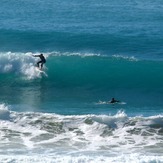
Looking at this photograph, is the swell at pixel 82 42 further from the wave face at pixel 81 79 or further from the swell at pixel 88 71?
the swell at pixel 88 71

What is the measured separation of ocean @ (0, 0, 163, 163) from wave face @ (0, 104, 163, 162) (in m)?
0.03

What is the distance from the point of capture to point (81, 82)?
2777cm

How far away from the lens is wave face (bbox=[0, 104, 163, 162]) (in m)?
19.4

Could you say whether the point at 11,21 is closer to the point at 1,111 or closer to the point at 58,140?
the point at 1,111

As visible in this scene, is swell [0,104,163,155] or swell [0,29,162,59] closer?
swell [0,104,163,155]

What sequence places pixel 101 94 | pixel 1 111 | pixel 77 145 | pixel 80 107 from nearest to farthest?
pixel 77 145 → pixel 1 111 → pixel 80 107 → pixel 101 94

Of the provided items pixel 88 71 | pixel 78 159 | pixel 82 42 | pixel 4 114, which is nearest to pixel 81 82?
pixel 88 71

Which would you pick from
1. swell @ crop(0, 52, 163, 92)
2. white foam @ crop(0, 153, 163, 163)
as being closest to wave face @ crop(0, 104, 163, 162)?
white foam @ crop(0, 153, 163, 163)

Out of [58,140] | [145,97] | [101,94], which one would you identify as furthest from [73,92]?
[58,140]

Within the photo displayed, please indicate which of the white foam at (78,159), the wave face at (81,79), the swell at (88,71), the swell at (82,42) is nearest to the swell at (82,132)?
the white foam at (78,159)

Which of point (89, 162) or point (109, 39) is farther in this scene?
point (109, 39)

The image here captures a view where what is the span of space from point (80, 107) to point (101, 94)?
205 centimetres

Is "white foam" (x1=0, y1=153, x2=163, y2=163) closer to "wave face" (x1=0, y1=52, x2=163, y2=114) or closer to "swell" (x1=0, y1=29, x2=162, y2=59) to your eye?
"wave face" (x1=0, y1=52, x2=163, y2=114)

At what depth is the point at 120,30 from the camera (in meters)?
36.7
